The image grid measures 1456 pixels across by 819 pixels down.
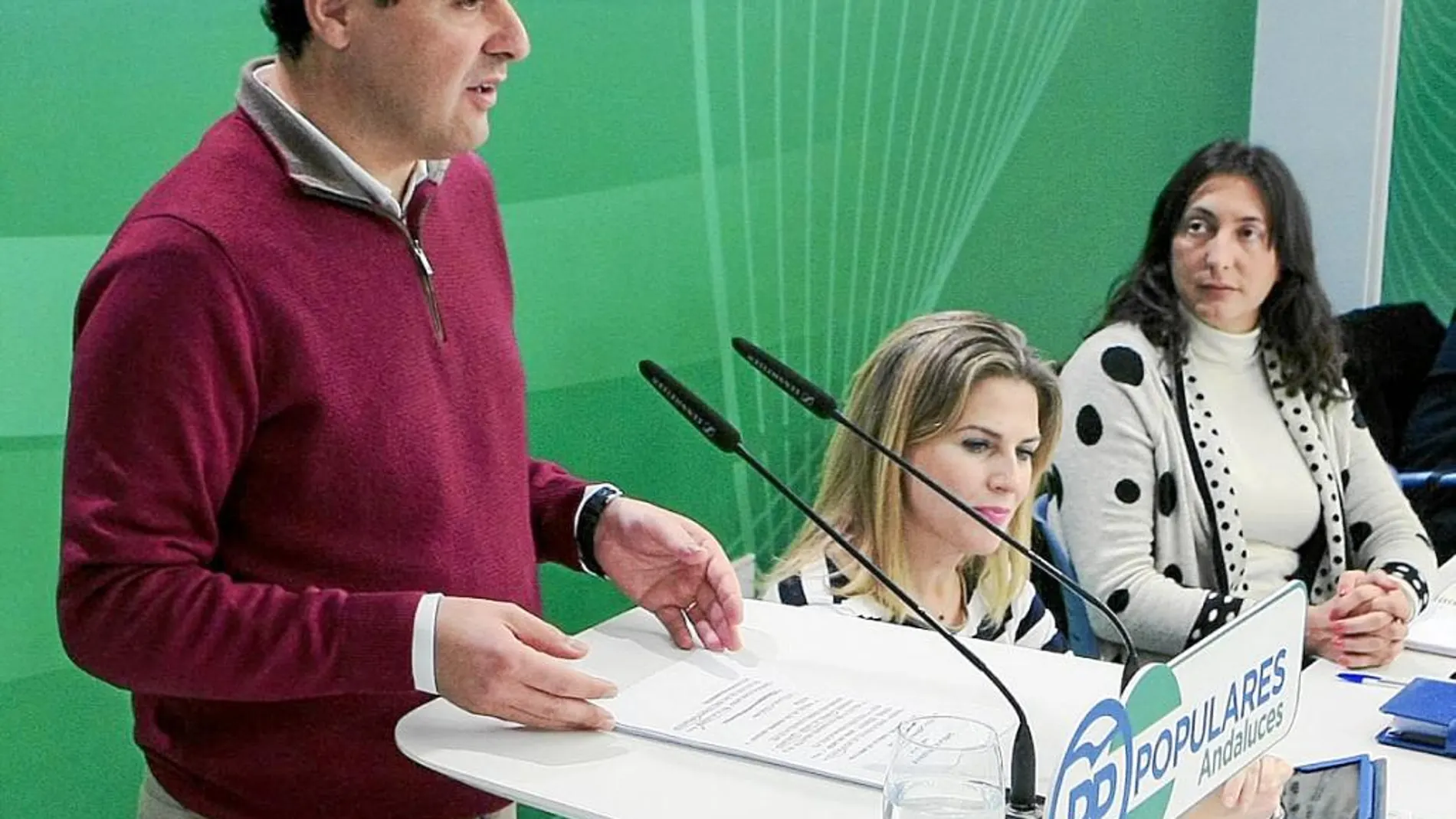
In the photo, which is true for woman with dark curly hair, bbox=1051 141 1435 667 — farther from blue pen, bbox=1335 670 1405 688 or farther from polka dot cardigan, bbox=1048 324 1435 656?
blue pen, bbox=1335 670 1405 688

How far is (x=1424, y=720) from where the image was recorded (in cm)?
182

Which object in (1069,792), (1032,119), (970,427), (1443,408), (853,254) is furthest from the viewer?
(1443,408)

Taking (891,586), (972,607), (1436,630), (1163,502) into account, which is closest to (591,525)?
(891,586)

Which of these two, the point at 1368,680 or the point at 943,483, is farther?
the point at 943,483

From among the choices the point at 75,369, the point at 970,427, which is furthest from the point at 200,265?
the point at 970,427

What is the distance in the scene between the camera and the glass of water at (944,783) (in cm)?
107

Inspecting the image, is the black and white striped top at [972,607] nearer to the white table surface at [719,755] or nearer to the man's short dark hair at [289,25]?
the white table surface at [719,755]

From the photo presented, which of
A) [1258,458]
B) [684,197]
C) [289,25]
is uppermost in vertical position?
[289,25]

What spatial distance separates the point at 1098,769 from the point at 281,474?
698 millimetres

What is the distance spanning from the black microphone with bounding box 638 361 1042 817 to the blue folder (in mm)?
723

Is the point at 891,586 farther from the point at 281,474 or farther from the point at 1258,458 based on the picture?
the point at 1258,458

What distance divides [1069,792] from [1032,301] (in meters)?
2.76

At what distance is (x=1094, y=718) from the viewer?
0.94m

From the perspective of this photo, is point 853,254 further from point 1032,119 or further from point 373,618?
point 373,618
